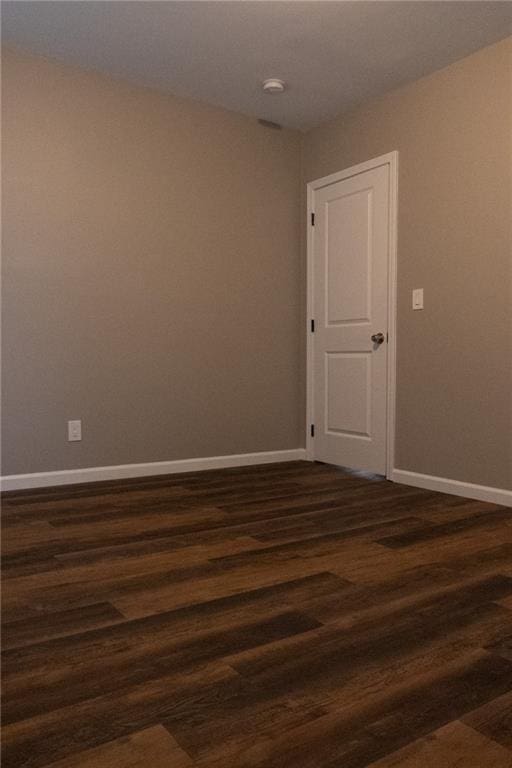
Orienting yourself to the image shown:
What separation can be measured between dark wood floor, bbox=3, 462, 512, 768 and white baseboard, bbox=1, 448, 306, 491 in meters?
0.57

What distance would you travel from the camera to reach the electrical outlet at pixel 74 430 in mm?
3486

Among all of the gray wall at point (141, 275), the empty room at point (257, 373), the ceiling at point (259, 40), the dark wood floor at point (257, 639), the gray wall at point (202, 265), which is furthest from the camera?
the gray wall at point (141, 275)

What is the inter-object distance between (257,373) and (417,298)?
4.19 ft

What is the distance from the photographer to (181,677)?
1.31 m

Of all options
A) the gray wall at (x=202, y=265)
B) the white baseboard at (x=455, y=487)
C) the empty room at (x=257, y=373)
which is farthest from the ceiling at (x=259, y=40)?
the white baseboard at (x=455, y=487)

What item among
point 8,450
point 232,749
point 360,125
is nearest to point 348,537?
point 232,749

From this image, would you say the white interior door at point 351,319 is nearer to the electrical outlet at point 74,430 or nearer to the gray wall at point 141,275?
the gray wall at point 141,275

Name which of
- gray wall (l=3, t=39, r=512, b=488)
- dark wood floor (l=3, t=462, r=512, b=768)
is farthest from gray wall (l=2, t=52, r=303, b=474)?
dark wood floor (l=3, t=462, r=512, b=768)

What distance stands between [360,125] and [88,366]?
2.36 meters

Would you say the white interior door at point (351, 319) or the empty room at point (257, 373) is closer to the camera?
the empty room at point (257, 373)

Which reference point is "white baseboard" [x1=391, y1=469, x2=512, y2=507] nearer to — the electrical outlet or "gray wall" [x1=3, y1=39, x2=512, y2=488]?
"gray wall" [x1=3, y1=39, x2=512, y2=488]

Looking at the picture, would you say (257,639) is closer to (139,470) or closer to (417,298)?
(139,470)

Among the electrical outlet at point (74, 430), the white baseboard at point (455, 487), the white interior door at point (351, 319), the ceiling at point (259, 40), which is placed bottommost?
the white baseboard at point (455, 487)

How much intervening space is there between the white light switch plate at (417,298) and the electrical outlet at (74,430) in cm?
212
